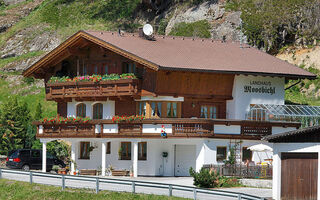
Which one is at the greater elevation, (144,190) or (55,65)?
(55,65)

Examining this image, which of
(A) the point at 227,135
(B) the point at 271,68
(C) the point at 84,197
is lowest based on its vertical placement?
(C) the point at 84,197

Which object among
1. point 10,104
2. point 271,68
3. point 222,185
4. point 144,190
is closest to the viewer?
point 144,190

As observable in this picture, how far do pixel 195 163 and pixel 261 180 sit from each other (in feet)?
24.0

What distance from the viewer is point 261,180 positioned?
38.6m

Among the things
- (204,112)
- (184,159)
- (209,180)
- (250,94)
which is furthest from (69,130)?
(209,180)

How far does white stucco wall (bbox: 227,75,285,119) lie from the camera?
4619 cm

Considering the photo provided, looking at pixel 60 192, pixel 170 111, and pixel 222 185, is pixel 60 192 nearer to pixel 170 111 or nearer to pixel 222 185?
pixel 222 185

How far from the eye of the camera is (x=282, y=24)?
68.8 metres

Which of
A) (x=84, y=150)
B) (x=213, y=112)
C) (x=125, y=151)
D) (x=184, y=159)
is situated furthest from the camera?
(x=84, y=150)

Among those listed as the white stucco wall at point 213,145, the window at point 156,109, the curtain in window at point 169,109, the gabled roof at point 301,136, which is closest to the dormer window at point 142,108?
the window at point 156,109

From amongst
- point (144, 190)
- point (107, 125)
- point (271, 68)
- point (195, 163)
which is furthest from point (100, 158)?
point (144, 190)

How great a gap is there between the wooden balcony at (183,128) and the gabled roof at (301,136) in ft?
35.9

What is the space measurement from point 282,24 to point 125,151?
2757cm

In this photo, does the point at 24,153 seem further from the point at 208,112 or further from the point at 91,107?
the point at 208,112
